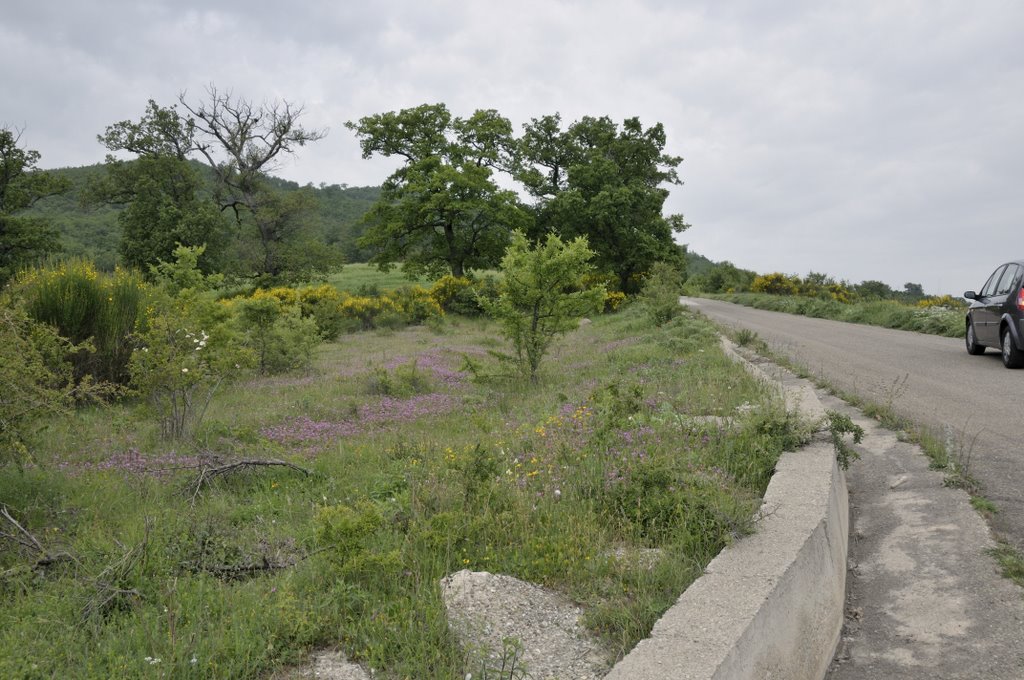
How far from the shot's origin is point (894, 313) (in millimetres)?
21438

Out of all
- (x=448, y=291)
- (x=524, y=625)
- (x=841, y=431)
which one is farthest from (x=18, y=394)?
(x=448, y=291)

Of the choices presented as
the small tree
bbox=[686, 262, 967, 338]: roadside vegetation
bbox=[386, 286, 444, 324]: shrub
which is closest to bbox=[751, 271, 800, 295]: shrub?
bbox=[686, 262, 967, 338]: roadside vegetation

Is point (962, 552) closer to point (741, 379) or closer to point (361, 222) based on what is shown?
point (741, 379)

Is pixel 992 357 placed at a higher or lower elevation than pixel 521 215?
lower

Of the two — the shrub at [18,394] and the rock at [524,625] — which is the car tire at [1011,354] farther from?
the shrub at [18,394]

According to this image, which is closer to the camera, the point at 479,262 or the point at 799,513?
the point at 799,513

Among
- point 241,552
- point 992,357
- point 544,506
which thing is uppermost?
point 992,357

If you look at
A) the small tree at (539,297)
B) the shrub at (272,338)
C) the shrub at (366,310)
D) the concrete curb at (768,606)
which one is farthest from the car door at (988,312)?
the shrub at (366,310)

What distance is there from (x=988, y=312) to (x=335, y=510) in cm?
1314

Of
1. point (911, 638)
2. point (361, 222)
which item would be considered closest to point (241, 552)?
point (911, 638)

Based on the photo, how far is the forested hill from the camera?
4458 centimetres

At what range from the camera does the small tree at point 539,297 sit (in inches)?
502

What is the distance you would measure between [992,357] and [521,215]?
32.0 meters

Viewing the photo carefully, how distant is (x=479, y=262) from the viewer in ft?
140
